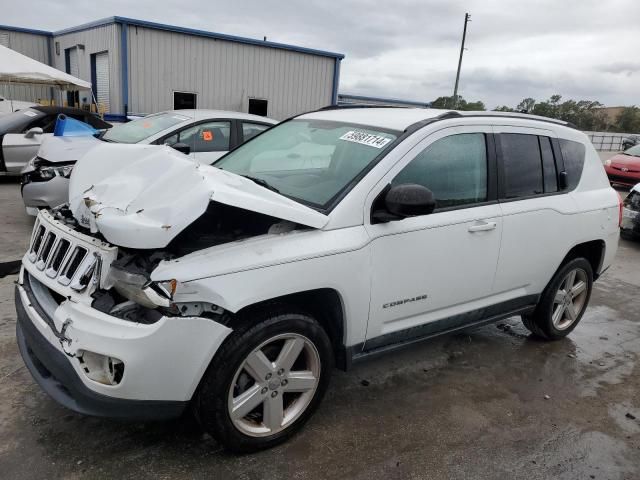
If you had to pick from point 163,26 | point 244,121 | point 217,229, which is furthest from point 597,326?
point 163,26

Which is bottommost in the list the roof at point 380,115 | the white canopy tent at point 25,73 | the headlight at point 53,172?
the headlight at point 53,172

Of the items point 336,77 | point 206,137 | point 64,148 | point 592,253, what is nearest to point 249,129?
point 206,137

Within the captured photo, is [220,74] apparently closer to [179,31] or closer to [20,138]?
[179,31]

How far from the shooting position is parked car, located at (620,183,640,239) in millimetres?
8312

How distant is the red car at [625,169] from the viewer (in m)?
13.2

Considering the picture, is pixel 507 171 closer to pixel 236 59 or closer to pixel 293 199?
pixel 293 199

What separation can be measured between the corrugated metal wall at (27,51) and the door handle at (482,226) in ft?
63.5

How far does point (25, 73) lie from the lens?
40.5 ft

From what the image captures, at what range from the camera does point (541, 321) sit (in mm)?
4301

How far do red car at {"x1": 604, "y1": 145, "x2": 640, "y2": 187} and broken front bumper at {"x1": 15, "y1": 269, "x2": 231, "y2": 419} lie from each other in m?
13.8

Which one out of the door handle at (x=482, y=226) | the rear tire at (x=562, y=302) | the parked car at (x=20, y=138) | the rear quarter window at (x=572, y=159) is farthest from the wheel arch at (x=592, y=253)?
the parked car at (x=20, y=138)

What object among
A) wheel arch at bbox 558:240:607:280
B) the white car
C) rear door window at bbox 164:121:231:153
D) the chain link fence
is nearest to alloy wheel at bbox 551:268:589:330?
wheel arch at bbox 558:240:607:280

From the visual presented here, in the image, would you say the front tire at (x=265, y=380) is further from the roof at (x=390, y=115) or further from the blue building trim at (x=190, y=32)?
the blue building trim at (x=190, y=32)

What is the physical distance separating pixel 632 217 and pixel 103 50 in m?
14.5
